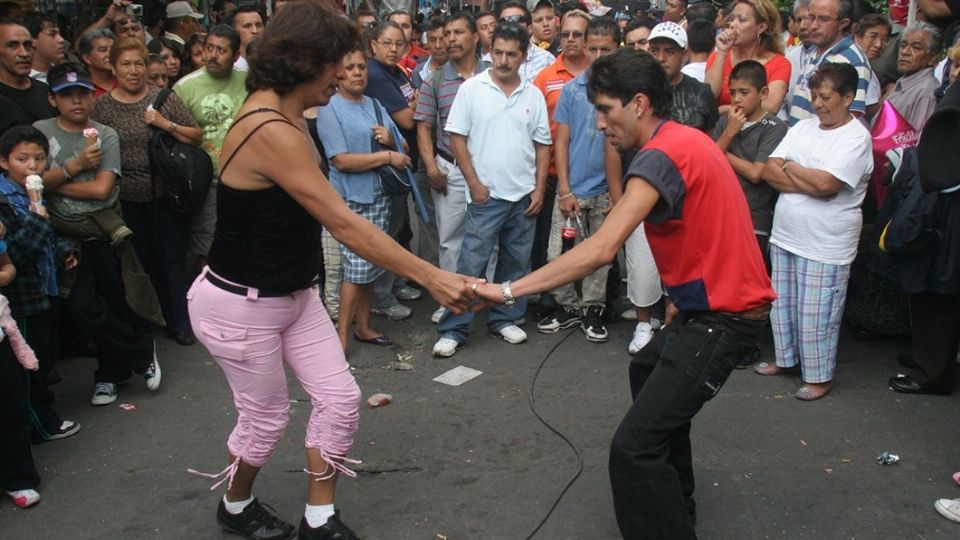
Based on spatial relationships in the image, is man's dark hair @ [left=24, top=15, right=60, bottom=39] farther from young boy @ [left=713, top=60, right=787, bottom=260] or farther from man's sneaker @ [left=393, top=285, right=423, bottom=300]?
young boy @ [left=713, top=60, right=787, bottom=260]

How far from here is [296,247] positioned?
11.1 ft

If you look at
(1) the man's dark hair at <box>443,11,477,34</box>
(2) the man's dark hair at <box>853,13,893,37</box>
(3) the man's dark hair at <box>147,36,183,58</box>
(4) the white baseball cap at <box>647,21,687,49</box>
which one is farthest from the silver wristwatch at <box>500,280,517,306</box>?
(2) the man's dark hair at <box>853,13,893,37</box>

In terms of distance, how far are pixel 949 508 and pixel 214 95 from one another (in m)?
5.09

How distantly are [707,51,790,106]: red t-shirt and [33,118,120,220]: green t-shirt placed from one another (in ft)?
13.4

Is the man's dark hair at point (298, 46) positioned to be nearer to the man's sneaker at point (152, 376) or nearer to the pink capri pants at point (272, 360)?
the pink capri pants at point (272, 360)

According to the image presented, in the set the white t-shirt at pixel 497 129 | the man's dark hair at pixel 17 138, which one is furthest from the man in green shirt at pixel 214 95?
the white t-shirt at pixel 497 129

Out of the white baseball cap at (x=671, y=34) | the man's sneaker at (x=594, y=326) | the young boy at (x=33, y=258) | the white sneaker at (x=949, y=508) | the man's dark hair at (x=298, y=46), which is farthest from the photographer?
the man's sneaker at (x=594, y=326)

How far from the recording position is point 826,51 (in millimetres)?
6363

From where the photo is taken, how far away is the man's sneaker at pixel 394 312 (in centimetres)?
665

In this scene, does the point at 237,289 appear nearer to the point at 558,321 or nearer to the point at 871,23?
the point at 558,321

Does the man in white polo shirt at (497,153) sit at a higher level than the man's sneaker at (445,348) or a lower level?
higher

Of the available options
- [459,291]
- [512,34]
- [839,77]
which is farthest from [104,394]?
[839,77]

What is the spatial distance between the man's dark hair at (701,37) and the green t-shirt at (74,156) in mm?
4335

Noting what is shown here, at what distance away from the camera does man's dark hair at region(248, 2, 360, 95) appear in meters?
3.13
